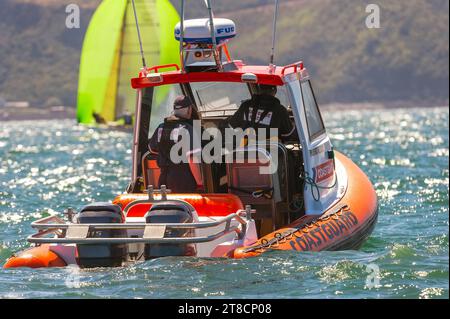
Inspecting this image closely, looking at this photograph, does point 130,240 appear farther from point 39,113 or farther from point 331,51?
point 331,51

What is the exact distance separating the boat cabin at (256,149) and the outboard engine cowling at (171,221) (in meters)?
1.50

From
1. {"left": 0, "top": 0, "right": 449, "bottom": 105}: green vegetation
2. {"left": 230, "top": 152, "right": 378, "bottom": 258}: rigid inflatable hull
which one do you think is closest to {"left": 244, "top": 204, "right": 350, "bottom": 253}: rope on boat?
{"left": 230, "top": 152, "right": 378, "bottom": 258}: rigid inflatable hull

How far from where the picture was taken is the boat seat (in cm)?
1251

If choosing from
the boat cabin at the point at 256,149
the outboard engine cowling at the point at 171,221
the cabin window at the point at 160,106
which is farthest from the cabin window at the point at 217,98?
the outboard engine cowling at the point at 171,221

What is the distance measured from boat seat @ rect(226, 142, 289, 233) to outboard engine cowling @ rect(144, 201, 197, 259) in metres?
1.47

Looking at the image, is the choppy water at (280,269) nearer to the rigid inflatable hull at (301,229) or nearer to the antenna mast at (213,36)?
the rigid inflatable hull at (301,229)

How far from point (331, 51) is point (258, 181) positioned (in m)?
132

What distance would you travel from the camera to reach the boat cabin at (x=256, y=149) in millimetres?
12664

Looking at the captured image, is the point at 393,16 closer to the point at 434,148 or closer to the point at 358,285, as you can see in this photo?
the point at 434,148

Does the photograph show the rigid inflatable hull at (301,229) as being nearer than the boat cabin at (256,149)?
Yes

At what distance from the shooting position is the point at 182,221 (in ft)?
36.1

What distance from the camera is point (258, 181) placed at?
12680mm
